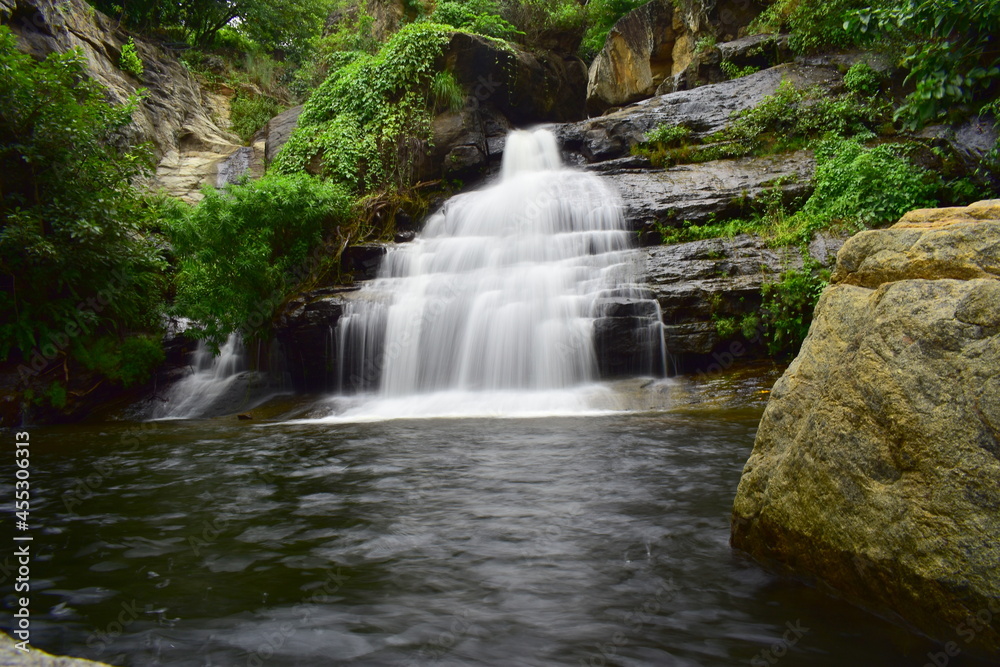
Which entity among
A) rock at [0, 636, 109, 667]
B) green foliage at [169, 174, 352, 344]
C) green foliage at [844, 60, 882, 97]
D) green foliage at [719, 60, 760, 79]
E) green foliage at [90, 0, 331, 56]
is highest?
green foliage at [90, 0, 331, 56]

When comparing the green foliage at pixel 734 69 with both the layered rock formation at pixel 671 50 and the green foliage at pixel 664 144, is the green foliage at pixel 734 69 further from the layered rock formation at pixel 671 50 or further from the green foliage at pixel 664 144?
the green foliage at pixel 664 144

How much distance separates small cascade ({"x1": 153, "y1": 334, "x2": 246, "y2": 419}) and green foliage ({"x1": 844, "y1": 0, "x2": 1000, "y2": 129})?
1274 cm

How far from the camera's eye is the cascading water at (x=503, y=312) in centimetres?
972

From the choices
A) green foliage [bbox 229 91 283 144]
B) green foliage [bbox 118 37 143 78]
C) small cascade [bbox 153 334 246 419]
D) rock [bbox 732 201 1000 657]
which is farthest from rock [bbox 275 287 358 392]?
green foliage [bbox 229 91 283 144]

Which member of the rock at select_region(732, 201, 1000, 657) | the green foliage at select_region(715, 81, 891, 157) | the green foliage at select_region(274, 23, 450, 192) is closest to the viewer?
the rock at select_region(732, 201, 1000, 657)

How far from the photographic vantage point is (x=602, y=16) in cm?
2028

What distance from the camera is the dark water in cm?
229

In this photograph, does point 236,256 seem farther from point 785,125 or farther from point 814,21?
point 814,21

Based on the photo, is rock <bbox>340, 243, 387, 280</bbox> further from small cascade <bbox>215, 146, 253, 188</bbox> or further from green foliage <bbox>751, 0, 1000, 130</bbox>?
green foliage <bbox>751, 0, 1000, 130</bbox>

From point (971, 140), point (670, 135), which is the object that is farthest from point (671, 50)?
point (971, 140)

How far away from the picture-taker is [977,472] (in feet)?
6.65

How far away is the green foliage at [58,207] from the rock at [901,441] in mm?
11444

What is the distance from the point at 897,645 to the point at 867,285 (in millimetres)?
1609

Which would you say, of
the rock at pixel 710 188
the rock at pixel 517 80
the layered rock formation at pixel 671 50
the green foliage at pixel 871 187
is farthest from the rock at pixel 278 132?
the green foliage at pixel 871 187
